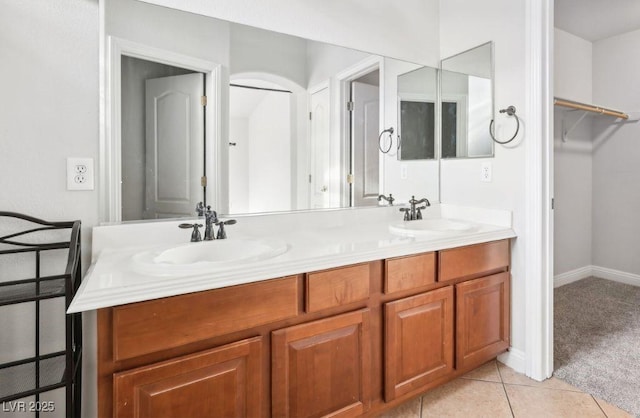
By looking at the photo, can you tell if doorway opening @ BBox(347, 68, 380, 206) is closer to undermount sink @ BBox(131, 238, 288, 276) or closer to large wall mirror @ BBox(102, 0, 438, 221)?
large wall mirror @ BBox(102, 0, 438, 221)

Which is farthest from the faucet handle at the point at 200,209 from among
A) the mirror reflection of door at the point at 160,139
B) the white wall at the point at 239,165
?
the white wall at the point at 239,165

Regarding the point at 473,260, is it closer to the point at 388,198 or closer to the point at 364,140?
the point at 388,198

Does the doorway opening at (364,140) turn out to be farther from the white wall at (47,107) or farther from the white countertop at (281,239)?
the white wall at (47,107)

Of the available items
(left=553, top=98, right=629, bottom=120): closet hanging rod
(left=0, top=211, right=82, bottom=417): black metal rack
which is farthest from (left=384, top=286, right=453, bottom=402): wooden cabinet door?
(left=553, top=98, right=629, bottom=120): closet hanging rod

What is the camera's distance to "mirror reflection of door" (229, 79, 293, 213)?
163 centimetres

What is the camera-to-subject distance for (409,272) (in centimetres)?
144

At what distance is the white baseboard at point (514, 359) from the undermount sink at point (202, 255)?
148 centimetres

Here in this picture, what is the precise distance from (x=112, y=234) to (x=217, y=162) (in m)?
0.53

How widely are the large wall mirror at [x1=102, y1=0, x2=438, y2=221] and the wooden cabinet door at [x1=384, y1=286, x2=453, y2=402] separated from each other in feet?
2.31

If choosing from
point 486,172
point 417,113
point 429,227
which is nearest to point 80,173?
point 429,227

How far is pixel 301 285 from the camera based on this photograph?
1.18 meters

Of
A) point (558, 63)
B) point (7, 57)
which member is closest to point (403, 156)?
point (7, 57)

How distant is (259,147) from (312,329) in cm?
92

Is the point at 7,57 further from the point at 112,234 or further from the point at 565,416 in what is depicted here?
the point at 565,416
